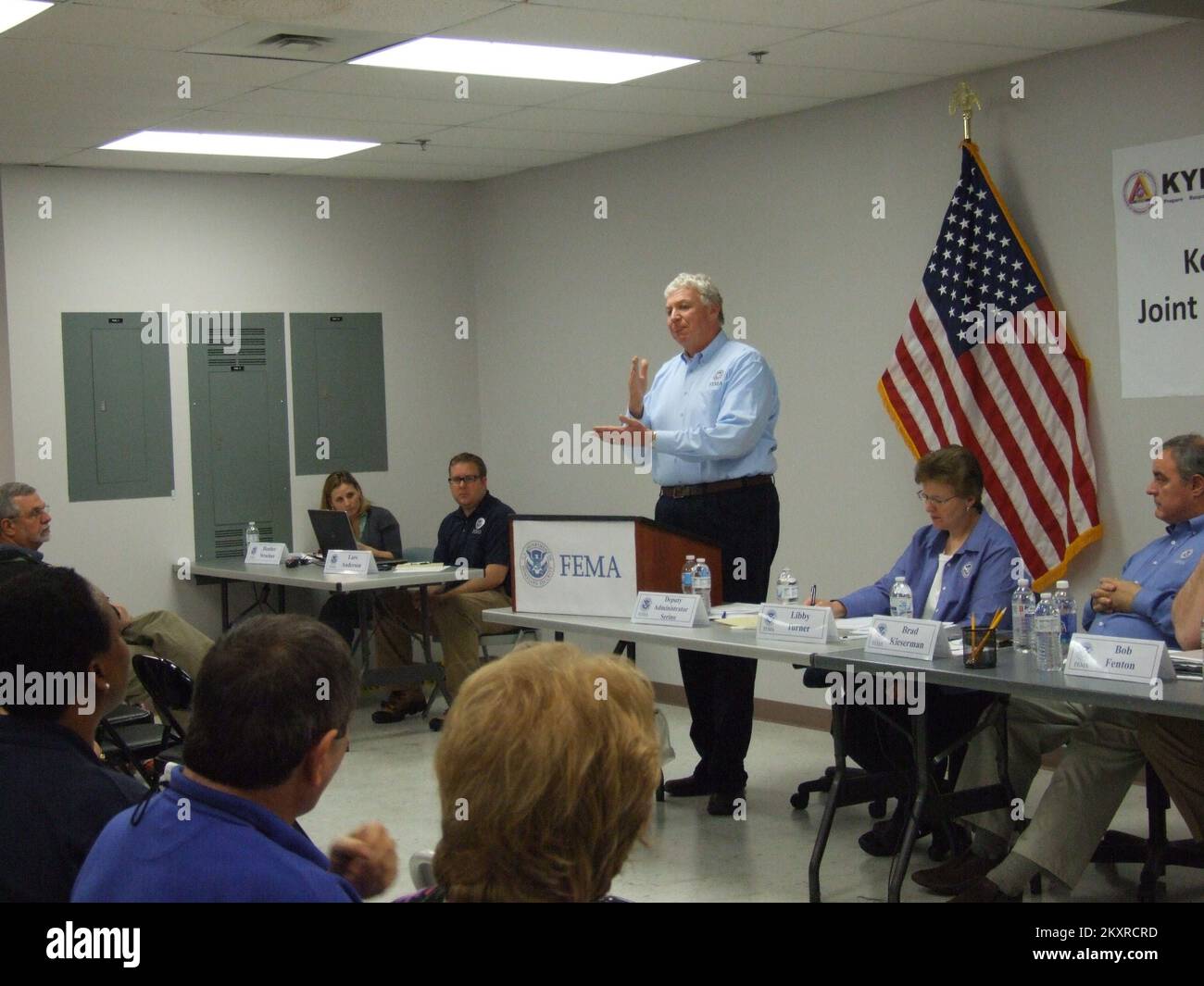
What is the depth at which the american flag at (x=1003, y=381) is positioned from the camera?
5.67m

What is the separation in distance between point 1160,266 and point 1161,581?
1585 millimetres

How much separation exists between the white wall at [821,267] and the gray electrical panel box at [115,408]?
2055 mm

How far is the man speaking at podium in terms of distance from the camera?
5250mm

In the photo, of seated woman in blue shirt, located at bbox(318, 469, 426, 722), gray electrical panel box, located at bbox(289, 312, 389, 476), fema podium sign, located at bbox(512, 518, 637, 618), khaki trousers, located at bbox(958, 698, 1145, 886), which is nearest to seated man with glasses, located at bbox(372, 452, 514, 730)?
seated woman in blue shirt, located at bbox(318, 469, 426, 722)

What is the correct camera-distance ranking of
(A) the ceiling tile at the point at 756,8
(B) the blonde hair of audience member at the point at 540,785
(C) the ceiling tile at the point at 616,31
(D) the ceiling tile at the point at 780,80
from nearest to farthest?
(B) the blonde hair of audience member at the point at 540,785 → (A) the ceiling tile at the point at 756,8 → (C) the ceiling tile at the point at 616,31 → (D) the ceiling tile at the point at 780,80

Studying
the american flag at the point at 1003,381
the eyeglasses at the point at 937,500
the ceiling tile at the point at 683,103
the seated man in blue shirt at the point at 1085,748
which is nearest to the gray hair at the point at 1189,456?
the seated man in blue shirt at the point at 1085,748

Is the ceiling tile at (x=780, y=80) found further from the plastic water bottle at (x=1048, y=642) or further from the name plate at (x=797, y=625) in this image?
the plastic water bottle at (x=1048, y=642)

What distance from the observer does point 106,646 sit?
8.38ft

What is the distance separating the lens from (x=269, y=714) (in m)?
1.78

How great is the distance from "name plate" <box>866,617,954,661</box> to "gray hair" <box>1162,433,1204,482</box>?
0.87 m

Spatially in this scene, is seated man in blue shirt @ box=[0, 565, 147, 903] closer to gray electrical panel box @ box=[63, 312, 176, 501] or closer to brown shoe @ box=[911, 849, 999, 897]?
brown shoe @ box=[911, 849, 999, 897]

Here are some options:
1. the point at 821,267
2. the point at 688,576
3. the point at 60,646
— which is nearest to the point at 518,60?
the point at 821,267

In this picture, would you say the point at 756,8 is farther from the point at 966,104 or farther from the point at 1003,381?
the point at 1003,381
